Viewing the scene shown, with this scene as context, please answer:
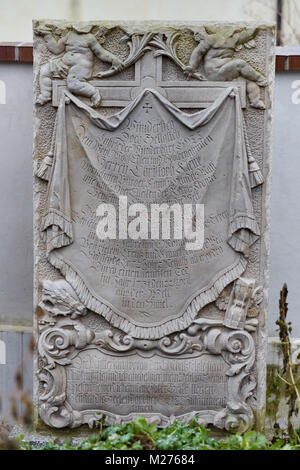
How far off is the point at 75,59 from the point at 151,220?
3.09 feet

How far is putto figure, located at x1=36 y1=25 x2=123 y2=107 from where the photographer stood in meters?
3.56

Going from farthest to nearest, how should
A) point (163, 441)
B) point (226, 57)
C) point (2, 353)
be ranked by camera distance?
1. point (2, 353)
2. point (226, 57)
3. point (163, 441)

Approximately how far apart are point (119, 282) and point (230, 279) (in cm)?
60

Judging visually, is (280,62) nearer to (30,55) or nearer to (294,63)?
(294,63)

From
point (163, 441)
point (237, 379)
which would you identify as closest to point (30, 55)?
point (237, 379)

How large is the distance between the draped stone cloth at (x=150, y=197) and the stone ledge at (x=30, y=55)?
99 cm

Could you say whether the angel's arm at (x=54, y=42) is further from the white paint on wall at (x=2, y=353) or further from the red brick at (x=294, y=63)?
the white paint on wall at (x=2, y=353)

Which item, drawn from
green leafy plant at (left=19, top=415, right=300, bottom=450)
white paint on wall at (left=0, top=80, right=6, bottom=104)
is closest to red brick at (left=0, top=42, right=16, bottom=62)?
white paint on wall at (left=0, top=80, right=6, bottom=104)

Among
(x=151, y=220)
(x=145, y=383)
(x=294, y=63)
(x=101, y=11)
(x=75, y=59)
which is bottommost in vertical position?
(x=145, y=383)

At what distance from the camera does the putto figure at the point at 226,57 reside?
354 cm

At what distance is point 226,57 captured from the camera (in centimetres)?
356

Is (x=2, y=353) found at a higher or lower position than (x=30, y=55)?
lower

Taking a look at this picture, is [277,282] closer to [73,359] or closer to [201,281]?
[201,281]

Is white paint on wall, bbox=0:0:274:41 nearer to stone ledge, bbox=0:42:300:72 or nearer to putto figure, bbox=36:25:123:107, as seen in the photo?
stone ledge, bbox=0:42:300:72
